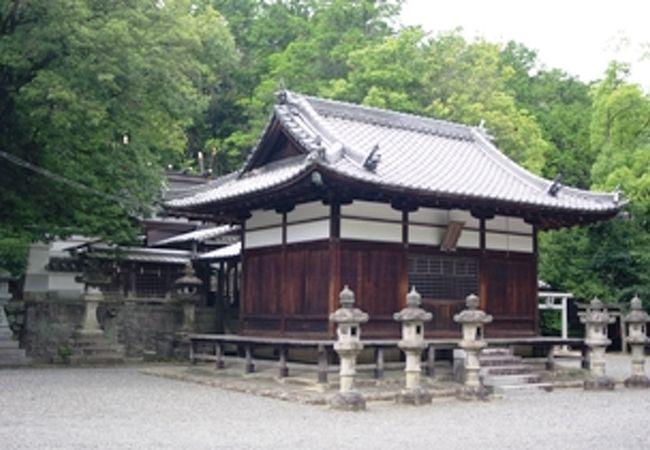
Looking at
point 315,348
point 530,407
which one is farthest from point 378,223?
point 530,407

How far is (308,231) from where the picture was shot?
1833cm

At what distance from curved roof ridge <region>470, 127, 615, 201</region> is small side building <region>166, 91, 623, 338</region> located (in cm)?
6

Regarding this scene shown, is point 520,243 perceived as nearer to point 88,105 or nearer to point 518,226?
point 518,226

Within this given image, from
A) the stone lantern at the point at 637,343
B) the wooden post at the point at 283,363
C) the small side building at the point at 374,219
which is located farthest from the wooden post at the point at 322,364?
the stone lantern at the point at 637,343

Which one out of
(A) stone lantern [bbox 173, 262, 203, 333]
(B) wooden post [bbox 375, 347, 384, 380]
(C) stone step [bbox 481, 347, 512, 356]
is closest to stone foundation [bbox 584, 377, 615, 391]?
(C) stone step [bbox 481, 347, 512, 356]

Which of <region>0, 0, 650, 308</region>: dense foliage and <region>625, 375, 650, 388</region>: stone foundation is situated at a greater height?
<region>0, 0, 650, 308</region>: dense foliage

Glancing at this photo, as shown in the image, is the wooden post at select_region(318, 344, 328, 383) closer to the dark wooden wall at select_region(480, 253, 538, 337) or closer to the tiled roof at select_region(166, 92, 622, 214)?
the tiled roof at select_region(166, 92, 622, 214)

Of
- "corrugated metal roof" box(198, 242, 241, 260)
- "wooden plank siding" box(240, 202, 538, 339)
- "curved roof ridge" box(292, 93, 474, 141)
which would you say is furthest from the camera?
"corrugated metal roof" box(198, 242, 241, 260)

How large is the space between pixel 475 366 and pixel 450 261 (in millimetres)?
3908

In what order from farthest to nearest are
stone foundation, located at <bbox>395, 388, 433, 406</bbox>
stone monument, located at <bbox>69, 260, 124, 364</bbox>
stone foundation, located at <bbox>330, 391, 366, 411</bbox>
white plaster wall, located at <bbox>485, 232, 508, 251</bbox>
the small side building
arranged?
stone monument, located at <bbox>69, 260, 124, 364</bbox>
white plaster wall, located at <bbox>485, 232, 508, 251</bbox>
the small side building
stone foundation, located at <bbox>395, 388, 433, 406</bbox>
stone foundation, located at <bbox>330, 391, 366, 411</bbox>

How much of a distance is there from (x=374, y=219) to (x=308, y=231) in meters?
1.61

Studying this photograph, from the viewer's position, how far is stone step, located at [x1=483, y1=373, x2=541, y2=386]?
17.1 m

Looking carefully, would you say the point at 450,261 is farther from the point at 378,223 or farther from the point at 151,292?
the point at 151,292

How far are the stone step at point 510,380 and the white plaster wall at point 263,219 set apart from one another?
6.40 meters
